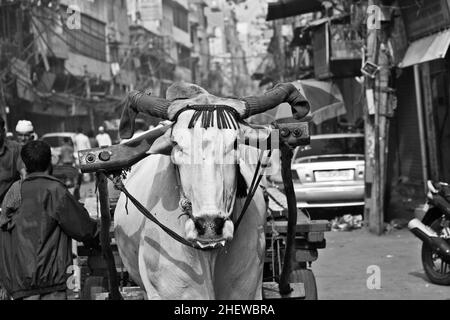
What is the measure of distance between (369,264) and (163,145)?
271 inches

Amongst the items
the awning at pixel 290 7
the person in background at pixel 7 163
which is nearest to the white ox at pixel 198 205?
the person in background at pixel 7 163

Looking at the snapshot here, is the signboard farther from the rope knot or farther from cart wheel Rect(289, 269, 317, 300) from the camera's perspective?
the rope knot

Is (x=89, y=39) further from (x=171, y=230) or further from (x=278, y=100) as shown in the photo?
(x=171, y=230)

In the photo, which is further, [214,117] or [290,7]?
[290,7]

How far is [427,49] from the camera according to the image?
13516 millimetres

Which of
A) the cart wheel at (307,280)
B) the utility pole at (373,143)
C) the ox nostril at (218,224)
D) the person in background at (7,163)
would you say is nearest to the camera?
the ox nostril at (218,224)

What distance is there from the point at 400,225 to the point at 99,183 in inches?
378

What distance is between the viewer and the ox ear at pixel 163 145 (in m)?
4.11

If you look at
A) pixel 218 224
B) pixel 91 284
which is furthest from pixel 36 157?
pixel 218 224

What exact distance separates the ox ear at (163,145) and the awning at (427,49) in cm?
880

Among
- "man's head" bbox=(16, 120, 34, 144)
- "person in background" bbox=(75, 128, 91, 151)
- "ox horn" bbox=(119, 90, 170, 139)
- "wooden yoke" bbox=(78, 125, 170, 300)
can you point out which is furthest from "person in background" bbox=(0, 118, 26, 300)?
"person in background" bbox=(75, 128, 91, 151)

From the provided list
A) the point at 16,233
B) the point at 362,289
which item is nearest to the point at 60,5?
the point at 362,289

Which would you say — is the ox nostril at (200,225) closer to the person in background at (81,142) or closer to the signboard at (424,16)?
the signboard at (424,16)

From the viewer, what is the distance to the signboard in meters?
13.3
